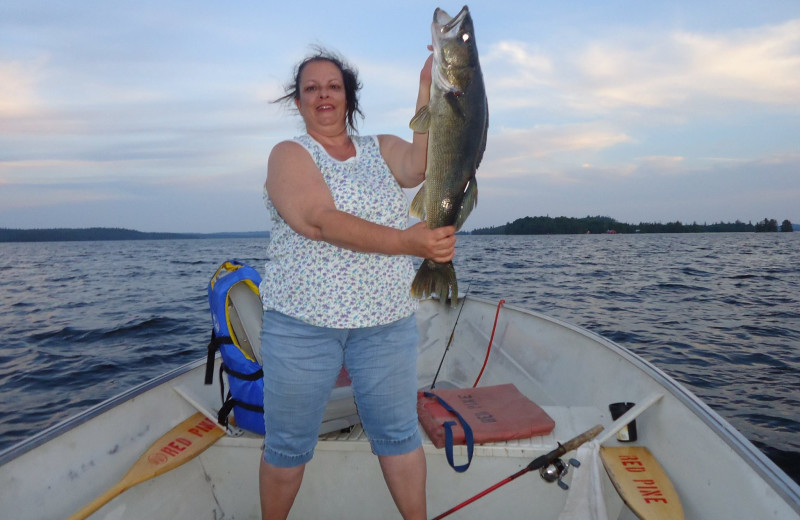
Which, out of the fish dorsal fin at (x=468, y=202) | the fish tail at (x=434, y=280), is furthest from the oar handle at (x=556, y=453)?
the fish dorsal fin at (x=468, y=202)

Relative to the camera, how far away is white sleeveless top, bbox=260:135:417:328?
7.43 ft

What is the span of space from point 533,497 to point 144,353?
9678mm

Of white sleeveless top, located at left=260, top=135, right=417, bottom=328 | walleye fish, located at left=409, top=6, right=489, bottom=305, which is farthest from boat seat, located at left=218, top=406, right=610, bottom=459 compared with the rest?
walleye fish, located at left=409, top=6, right=489, bottom=305

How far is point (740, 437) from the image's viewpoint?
2.54 metres

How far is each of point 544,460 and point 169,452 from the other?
7.75ft

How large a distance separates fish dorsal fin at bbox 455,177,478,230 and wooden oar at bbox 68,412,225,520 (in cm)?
232

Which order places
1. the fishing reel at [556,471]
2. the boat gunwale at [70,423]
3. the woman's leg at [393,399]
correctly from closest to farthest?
the woman's leg at [393,399]
the boat gunwale at [70,423]
the fishing reel at [556,471]

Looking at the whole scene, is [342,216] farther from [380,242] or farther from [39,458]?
[39,458]

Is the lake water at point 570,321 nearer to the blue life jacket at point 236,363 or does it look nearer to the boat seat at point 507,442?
the boat seat at point 507,442

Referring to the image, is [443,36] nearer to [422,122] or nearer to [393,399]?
[422,122]

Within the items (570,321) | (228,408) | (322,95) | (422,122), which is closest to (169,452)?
(228,408)

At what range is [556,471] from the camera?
9.53ft

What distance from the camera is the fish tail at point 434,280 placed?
2.34m

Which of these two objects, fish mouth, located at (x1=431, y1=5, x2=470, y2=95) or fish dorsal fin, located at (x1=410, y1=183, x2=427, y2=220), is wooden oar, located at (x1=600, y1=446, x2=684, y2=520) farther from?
fish mouth, located at (x1=431, y1=5, x2=470, y2=95)
